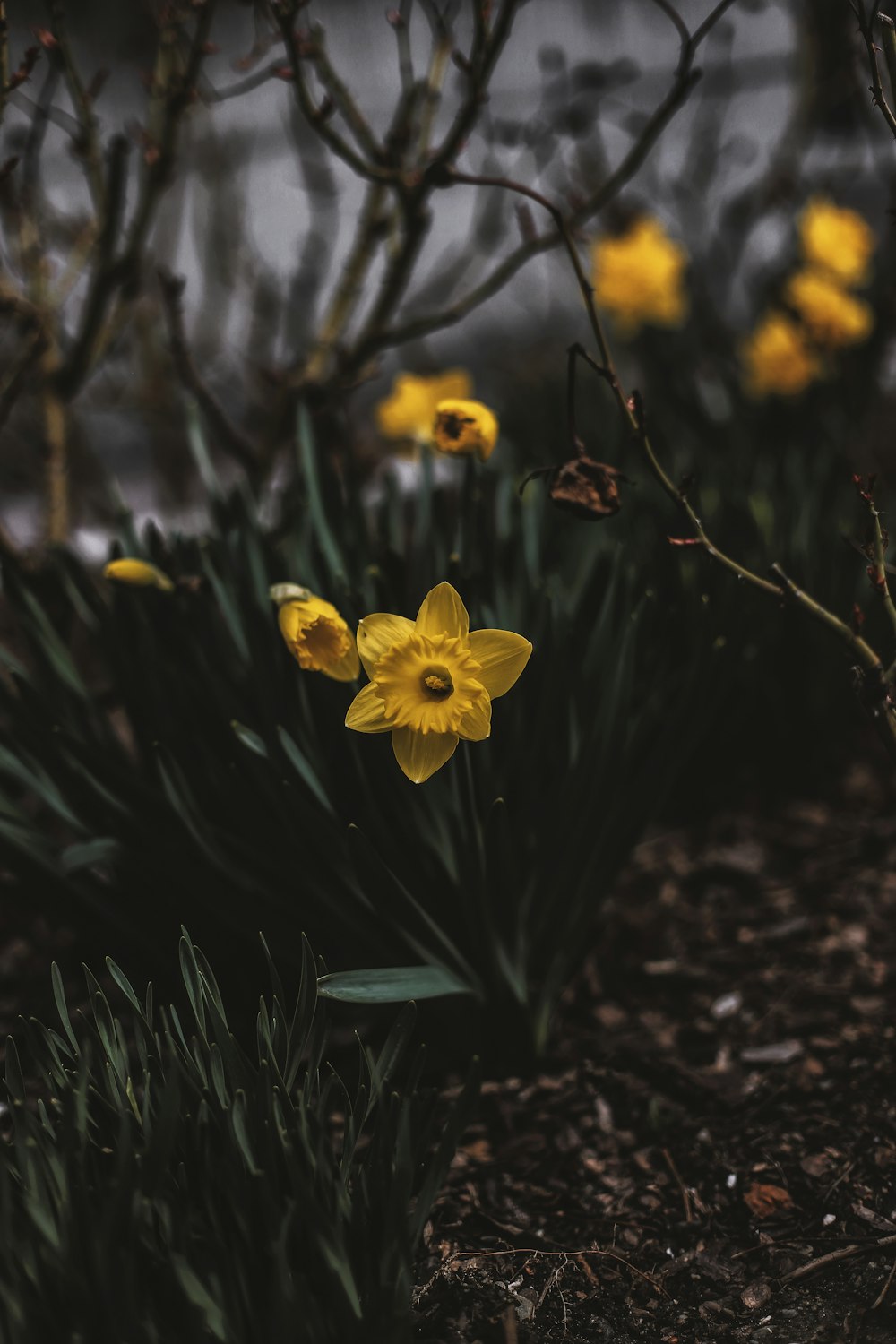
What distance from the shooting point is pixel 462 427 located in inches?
57.2

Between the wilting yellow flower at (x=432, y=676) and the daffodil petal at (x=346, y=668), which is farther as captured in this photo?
the daffodil petal at (x=346, y=668)

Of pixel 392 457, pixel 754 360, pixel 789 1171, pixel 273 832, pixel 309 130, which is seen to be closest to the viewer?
pixel 789 1171

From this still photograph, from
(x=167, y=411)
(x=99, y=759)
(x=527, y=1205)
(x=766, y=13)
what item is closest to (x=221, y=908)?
(x=99, y=759)

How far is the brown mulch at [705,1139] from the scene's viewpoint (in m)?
1.22

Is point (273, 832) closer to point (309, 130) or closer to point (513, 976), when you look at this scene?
point (513, 976)

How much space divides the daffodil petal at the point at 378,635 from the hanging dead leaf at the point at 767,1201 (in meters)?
0.82

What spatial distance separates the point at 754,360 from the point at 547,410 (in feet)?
1.96

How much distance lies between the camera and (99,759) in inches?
59.9

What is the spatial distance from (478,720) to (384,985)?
330 mm

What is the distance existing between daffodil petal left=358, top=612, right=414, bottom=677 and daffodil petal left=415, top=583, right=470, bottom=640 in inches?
0.8

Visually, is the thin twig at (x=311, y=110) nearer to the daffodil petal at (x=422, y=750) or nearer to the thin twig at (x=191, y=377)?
the thin twig at (x=191, y=377)

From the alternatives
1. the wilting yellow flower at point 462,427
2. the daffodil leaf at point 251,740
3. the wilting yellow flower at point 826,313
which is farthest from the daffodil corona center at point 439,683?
the wilting yellow flower at point 826,313

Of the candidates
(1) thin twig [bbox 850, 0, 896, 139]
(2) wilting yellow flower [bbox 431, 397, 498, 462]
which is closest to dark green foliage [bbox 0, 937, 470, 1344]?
(2) wilting yellow flower [bbox 431, 397, 498, 462]

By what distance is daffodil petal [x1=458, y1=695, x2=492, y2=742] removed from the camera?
1.17 metres
